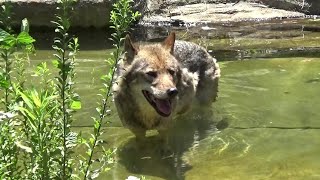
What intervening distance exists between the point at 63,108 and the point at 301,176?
3.02 m

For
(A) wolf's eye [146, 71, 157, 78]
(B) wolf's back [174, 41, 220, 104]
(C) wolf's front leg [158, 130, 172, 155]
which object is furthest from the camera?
(B) wolf's back [174, 41, 220, 104]

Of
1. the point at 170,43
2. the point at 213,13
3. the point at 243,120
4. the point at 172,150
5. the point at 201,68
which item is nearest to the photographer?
the point at 172,150

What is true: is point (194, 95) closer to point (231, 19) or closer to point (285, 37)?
point (285, 37)

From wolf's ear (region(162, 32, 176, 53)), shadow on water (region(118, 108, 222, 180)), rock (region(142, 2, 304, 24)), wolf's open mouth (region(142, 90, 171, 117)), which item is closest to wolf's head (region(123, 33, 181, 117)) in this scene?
wolf's open mouth (region(142, 90, 171, 117))

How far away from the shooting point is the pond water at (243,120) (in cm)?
571

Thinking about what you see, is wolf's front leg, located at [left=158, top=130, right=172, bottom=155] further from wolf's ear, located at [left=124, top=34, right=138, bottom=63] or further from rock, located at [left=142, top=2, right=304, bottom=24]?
rock, located at [left=142, top=2, right=304, bottom=24]

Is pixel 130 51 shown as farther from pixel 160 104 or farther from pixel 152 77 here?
pixel 160 104

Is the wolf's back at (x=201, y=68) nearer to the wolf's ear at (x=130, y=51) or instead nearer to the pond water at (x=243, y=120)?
the pond water at (x=243, y=120)

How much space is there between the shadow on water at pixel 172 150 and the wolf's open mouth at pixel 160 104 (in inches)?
17.3

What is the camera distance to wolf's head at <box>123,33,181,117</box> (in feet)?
19.5

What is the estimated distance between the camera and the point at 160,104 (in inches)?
239

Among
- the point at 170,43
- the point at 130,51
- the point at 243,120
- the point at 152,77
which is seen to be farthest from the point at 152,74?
the point at 243,120

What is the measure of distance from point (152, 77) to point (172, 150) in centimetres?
82

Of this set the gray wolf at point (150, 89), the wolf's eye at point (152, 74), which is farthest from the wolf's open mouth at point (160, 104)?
the wolf's eye at point (152, 74)
